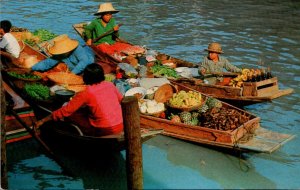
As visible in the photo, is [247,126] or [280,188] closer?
[280,188]

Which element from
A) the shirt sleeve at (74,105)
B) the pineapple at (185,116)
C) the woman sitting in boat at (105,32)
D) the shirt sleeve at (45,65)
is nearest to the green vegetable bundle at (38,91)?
the shirt sleeve at (45,65)

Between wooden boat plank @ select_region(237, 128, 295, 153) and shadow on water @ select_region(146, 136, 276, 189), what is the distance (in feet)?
1.31

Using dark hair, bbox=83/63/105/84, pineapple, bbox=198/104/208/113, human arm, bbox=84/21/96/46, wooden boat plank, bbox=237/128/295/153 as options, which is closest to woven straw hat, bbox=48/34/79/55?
human arm, bbox=84/21/96/46

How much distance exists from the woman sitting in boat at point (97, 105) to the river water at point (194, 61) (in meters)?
1.08

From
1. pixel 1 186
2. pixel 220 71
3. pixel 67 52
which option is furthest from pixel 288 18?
pixel 1 186

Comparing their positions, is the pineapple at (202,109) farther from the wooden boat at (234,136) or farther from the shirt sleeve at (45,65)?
the shirt sleeve at (45,65)

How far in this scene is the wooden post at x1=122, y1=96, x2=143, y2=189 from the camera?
509 cm

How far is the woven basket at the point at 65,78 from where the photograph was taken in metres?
8.25

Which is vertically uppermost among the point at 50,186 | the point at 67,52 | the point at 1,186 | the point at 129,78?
the point at 67,52

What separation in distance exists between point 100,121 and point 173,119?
1.88 m

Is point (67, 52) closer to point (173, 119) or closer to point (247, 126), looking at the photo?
point (173, 119)

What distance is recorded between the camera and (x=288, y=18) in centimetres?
1897

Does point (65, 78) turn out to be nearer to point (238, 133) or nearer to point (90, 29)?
point (90, 29)

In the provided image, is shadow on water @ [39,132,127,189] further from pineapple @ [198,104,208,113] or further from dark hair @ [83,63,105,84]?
pineapple @ [198,104,208,113]
